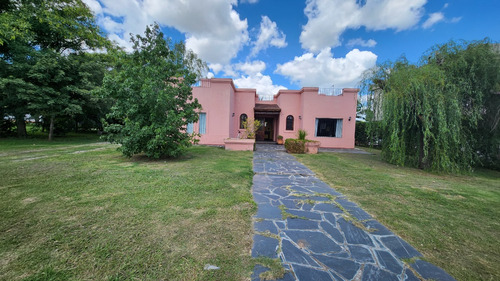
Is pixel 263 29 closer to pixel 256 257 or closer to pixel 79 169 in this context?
pixel 79 169

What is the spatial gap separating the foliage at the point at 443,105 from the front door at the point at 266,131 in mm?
10488

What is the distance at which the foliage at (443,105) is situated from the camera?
252 inches

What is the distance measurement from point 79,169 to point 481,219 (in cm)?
965

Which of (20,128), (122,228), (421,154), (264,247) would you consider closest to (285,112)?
(421,154)

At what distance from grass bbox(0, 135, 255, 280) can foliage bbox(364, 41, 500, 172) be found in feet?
24.1

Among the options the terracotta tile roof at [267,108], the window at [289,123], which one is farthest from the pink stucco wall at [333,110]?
the terracotta tile roof at [267,108]

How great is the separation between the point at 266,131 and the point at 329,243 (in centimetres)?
1534

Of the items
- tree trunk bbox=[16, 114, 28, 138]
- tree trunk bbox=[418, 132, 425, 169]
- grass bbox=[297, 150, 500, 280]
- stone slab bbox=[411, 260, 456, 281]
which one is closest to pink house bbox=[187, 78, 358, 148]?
tree trunk bbox=[418, 132, 425, 169]

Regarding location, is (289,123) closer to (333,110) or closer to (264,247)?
(333,110)

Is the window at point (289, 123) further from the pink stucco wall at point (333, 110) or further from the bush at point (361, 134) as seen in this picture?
the bush at point (361, 134)

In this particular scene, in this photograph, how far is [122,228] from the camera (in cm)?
236

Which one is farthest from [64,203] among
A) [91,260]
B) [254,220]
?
[254,220]

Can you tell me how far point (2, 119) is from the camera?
42.2 feet

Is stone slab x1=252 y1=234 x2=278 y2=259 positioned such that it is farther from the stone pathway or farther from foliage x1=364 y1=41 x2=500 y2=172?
foliage x1=364 y1=41 x2=500 y2=172
